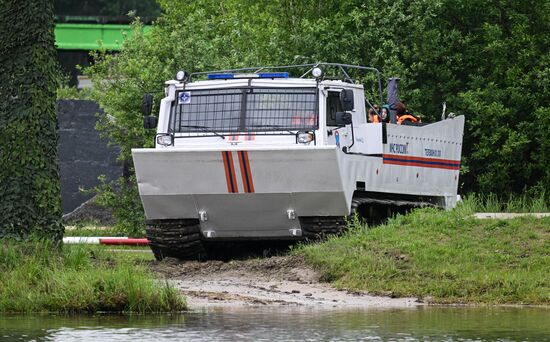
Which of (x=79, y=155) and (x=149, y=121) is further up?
(x=149, y=121)

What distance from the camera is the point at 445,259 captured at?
59.6 feet

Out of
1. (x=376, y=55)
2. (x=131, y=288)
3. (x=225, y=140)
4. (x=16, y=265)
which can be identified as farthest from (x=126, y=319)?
(x=376, y=55)

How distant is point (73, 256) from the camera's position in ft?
54.7

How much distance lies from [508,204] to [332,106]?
214 inches

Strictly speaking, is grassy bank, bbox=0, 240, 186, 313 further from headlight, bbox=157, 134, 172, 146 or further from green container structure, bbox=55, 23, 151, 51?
green container structure, bbox=55, 23, 151, 51

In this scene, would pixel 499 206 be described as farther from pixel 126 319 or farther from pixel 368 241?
pixel 126 319

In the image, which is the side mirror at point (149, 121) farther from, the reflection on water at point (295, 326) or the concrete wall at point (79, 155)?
the concrete wall at point (79, 155)

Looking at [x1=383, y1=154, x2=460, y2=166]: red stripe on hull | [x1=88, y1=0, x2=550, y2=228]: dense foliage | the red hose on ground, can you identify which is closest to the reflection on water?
[x1=383, y1=154, x2=460, y2=166]: red stripe on hull

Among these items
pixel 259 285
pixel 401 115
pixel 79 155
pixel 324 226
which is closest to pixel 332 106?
pixel 324 226

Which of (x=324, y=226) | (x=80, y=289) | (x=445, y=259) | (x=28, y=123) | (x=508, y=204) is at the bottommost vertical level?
(x=80, y=289)

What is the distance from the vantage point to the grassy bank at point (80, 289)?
1512 centimetres

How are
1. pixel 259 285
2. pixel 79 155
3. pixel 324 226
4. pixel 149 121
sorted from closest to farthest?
pixel 259 285, pixel 324 226, pixel 149 121, pixel 79 155

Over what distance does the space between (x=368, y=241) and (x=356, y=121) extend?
381cm

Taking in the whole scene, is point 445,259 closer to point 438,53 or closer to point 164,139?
point 164,139
